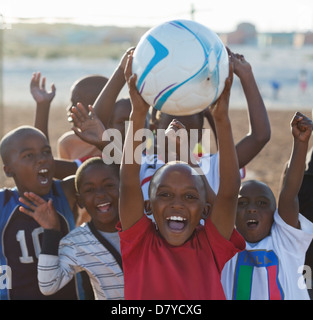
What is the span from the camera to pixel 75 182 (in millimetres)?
3549

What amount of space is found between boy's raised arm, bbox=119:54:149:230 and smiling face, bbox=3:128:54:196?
39.8 inches

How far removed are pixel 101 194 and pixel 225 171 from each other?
982 millimetres

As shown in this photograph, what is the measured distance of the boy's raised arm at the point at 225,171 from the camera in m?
2.69

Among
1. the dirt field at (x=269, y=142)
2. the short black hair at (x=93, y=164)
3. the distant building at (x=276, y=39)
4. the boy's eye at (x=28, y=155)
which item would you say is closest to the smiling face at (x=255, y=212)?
the short black hair at (x=93, y=164)

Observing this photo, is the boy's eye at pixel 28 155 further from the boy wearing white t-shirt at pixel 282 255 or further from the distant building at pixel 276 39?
the distant building at pixel 276 39

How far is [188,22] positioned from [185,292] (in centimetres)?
146

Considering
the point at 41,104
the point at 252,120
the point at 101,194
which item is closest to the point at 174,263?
the point at 101,194

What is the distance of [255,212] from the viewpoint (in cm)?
339

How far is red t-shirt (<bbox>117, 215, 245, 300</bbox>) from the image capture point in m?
2.76

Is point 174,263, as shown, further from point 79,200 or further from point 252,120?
point 252,120

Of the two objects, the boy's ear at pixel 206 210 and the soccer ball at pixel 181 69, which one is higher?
the soccer ball at pixel 181 69

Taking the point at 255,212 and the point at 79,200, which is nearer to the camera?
the point at 255,212

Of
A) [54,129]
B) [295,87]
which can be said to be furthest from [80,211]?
[295,87]
